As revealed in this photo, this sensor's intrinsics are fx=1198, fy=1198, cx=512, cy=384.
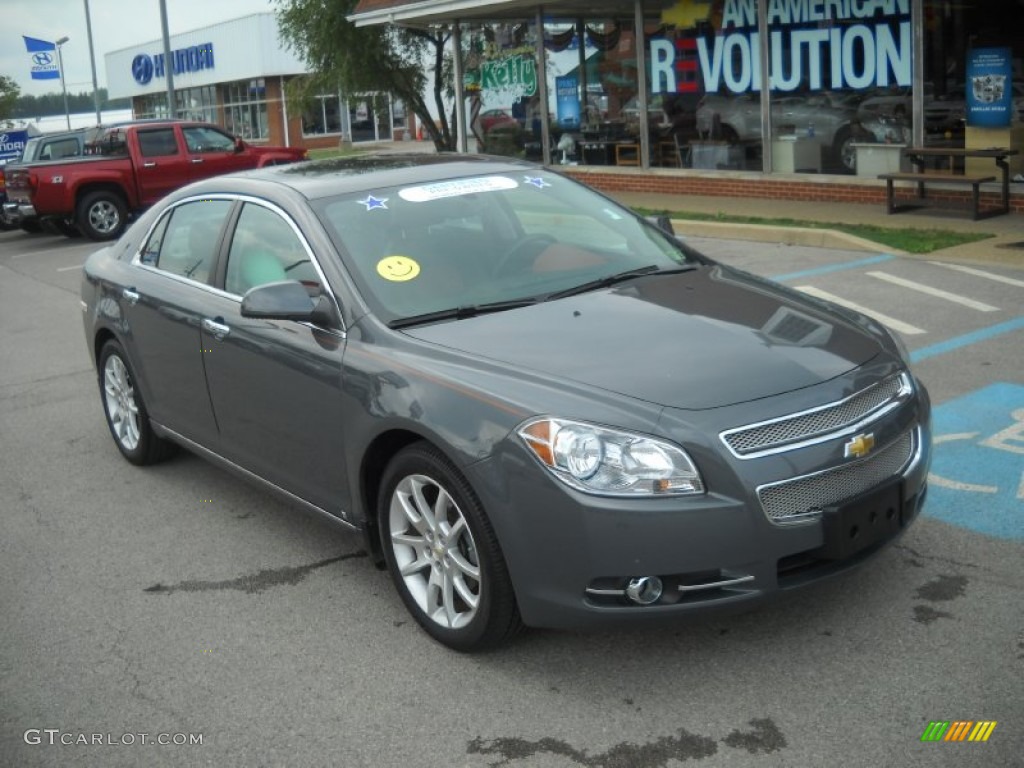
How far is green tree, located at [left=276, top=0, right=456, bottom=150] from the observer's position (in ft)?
78.5

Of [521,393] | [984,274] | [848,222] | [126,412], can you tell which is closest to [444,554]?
[521,393]

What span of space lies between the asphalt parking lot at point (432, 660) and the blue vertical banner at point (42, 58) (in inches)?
1285

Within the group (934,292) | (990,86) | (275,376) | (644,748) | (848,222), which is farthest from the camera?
(990,86)

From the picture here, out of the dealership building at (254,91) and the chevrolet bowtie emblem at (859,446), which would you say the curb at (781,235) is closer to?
the chevrolet bowtie emblem at (859,446)

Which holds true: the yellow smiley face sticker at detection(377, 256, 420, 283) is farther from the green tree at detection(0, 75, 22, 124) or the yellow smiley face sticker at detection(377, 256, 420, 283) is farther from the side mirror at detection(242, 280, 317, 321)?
the green tree at detection(0, 75, 22, 124)

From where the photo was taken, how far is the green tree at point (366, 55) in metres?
23.9

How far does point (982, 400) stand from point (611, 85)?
Answer: 44.2 ft

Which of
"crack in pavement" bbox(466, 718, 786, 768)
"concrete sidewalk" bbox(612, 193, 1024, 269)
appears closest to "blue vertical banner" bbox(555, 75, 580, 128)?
"concrete sidewalk" bbox(612, 193, 1024, 269)

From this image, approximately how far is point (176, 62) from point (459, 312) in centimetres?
5420

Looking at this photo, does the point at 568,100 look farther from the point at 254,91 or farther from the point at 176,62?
the point at 176,62

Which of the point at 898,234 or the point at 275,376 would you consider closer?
the point at 275,376

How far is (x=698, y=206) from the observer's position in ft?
53.8

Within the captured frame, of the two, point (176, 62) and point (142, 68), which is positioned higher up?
point (142, 68)

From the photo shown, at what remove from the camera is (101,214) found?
67.1 feet
